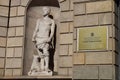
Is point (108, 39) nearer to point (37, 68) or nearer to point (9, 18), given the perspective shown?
point (37, 68)

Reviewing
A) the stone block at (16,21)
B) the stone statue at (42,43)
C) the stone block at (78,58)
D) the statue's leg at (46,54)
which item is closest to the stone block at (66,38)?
the stone statue at (42,43)

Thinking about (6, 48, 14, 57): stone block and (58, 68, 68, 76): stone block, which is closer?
(58, 68, 68, 76): stone block

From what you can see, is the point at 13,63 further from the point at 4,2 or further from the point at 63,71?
the point at 4,2

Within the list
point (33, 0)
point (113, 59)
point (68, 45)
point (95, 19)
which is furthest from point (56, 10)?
point (113, 59)

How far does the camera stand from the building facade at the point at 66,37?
918 centimetres

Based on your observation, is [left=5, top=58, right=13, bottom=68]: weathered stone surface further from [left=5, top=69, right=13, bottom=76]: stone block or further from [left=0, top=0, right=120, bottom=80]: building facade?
[left=5, top=69, right=13, bottom=76]: stone block

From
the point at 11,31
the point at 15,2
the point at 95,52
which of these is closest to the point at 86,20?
the point at 95,52

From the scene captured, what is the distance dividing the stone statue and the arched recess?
11.9 inches

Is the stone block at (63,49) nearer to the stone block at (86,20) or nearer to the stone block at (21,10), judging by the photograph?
the stone block at (86,20)

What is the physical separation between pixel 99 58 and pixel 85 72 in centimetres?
59

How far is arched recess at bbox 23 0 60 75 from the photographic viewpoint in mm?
11203

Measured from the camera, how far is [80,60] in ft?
31.0

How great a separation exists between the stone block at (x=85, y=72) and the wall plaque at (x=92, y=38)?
541 mm

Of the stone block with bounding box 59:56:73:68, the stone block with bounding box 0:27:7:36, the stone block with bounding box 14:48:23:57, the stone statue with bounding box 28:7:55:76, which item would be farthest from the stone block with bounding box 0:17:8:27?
the stone block with bounding box 59:56:73:68
